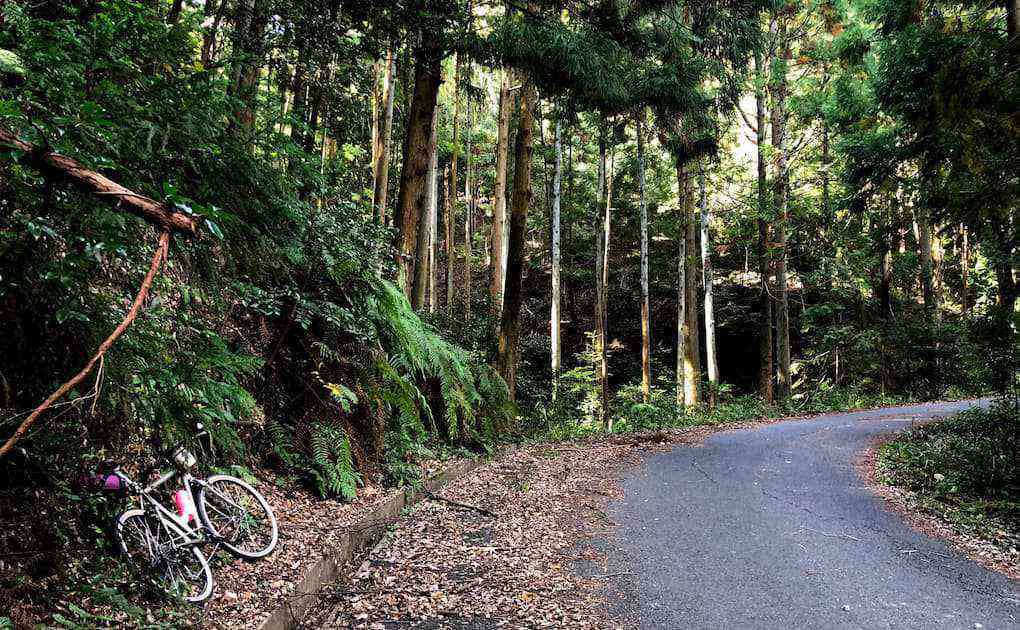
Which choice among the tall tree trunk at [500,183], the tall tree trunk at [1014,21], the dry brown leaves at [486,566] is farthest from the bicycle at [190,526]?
the tall tree trunk at [500,183]

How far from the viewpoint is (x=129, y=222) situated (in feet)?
8.52

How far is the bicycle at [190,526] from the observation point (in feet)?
10.9

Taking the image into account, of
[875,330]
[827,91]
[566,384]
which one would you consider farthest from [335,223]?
[875,330]

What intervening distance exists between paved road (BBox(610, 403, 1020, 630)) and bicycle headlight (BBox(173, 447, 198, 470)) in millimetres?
3170

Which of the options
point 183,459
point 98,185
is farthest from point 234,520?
point 98,185

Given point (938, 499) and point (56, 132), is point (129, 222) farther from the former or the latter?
point (938, 499)

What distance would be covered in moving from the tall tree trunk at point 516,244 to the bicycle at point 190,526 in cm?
700

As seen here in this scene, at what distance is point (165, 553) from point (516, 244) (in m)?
8.68

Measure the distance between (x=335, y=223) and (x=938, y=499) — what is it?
8.27 meters

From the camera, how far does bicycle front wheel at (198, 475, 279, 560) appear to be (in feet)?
13.1

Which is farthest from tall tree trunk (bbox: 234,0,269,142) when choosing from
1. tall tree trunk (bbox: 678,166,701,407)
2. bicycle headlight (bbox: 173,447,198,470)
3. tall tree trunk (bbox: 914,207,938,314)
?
tall tree trunk (bbox: 914,207,938,314)

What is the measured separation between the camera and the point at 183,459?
12.9ft

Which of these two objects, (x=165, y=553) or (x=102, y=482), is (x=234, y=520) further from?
(x=102, y=482)

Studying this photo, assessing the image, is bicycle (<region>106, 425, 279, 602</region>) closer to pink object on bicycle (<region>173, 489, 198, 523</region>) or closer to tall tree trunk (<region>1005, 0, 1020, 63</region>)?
pink object on bicycle (<region>173, 489, 198, 523</region>)
